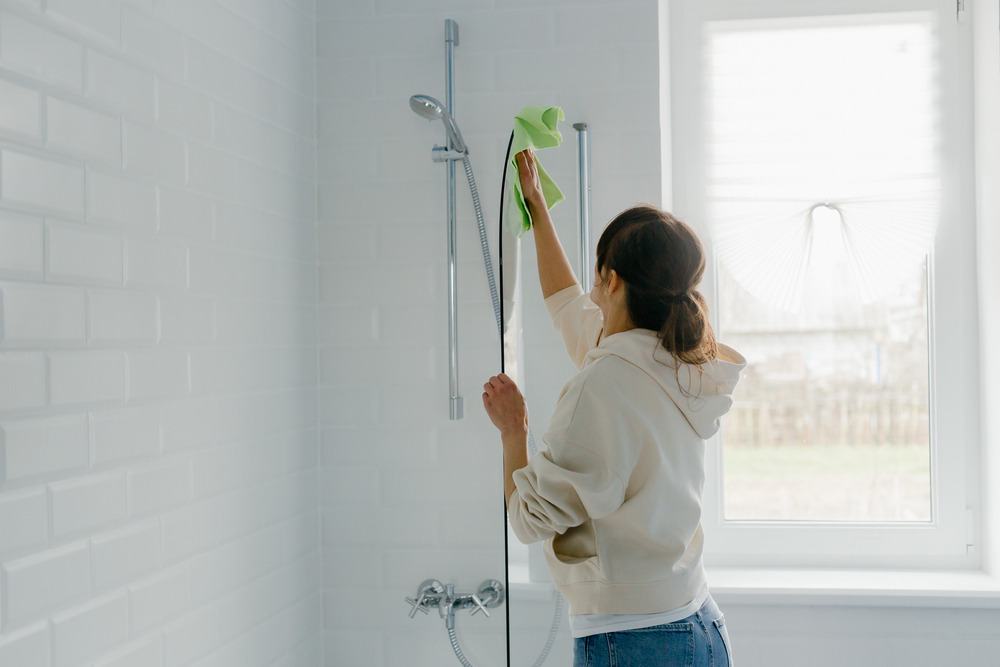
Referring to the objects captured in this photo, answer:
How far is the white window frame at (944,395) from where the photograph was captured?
6.17 ft

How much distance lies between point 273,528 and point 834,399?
51.0 inches

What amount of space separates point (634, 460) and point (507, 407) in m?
0.21

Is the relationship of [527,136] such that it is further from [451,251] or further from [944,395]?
[944,395]

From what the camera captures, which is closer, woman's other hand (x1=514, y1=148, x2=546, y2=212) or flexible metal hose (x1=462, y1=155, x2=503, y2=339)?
woman's other hand (x1=514, y1=148, x2=546, y2=212)

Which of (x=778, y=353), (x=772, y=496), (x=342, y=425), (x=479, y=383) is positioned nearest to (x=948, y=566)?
(x=772, y=496)

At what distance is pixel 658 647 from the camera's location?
1.19 metres

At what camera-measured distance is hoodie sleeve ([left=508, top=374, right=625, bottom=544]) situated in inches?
43.4

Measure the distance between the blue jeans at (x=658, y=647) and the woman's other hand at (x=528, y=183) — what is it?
0.68 meters

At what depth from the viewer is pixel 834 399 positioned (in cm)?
195

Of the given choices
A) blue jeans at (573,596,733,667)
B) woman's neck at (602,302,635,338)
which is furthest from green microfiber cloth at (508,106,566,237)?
blue jeans at (573,596,733,667)

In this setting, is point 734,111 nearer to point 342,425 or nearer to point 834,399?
point 834,399

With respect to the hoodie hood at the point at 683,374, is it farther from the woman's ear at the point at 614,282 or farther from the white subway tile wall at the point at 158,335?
the white subway tile wall at the point at 158,335

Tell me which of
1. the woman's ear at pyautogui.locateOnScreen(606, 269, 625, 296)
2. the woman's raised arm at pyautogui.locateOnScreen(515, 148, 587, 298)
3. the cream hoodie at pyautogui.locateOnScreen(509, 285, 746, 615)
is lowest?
the cream hoodie at pyautogui.locateOnScreen(509, 285, 746, 615)

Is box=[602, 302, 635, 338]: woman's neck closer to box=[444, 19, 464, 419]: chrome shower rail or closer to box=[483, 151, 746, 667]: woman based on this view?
box=[483, 151, 746, 667]: woman
